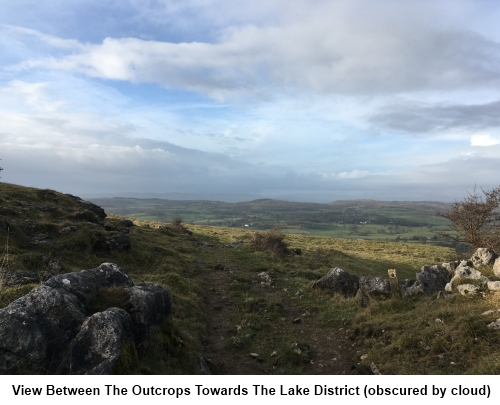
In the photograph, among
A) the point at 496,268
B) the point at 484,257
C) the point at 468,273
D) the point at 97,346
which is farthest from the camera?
the point at 484,257

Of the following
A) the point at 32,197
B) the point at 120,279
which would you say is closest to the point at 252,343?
the point at 120,279

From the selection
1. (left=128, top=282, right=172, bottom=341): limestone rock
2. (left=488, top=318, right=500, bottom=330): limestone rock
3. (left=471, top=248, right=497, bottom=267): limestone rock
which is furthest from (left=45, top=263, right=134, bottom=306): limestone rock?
(left=471, top=248, right=497, bottom=267): limestone rock

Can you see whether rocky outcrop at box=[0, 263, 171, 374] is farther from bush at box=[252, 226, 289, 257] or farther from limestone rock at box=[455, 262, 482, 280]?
bush at box=[252, 226, 289, 257]

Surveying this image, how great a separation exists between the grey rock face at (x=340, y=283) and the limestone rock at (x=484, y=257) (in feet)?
18.5

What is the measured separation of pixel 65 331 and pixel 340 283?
13674mm

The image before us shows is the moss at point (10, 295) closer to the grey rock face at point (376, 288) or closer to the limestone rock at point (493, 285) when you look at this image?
the grey rock face at point (376, 288)

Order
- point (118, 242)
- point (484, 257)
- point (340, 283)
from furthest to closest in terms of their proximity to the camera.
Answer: point (118, 242) < point (340, 283) < point (484, 257)

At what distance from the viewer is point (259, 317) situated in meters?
13.1

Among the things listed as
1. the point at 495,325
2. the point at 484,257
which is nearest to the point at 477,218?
the point at 484,257

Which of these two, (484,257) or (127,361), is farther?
(484,257)

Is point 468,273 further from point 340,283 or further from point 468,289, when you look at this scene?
point 340,283

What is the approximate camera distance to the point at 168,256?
22641 millimetres
